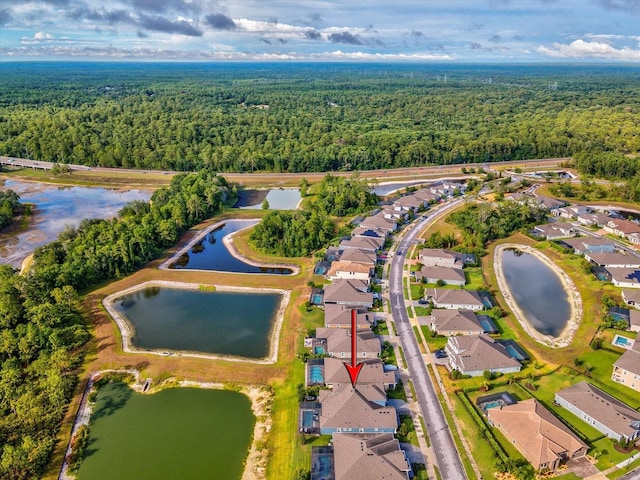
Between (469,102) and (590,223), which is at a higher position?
(469,102)

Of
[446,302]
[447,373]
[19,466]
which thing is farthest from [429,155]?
[19,466]

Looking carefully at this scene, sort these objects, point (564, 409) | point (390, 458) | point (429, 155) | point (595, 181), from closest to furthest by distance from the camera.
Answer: point (390, 458), point (564, 409), point (595, 181), point (429, 155)

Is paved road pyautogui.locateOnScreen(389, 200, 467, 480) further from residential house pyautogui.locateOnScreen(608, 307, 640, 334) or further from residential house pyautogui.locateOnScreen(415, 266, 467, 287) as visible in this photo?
residential house pyautogui.locateOnScreen(608, 307, 640, 334)

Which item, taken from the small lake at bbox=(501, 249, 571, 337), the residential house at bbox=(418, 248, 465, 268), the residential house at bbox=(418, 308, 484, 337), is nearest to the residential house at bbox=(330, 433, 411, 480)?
the residential house at bbox=(418, 308, 484, 337)

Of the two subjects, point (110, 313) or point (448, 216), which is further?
point (448, 216)

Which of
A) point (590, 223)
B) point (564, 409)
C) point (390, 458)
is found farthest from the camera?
point (590, 223)

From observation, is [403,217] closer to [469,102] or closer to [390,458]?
[390,458]
